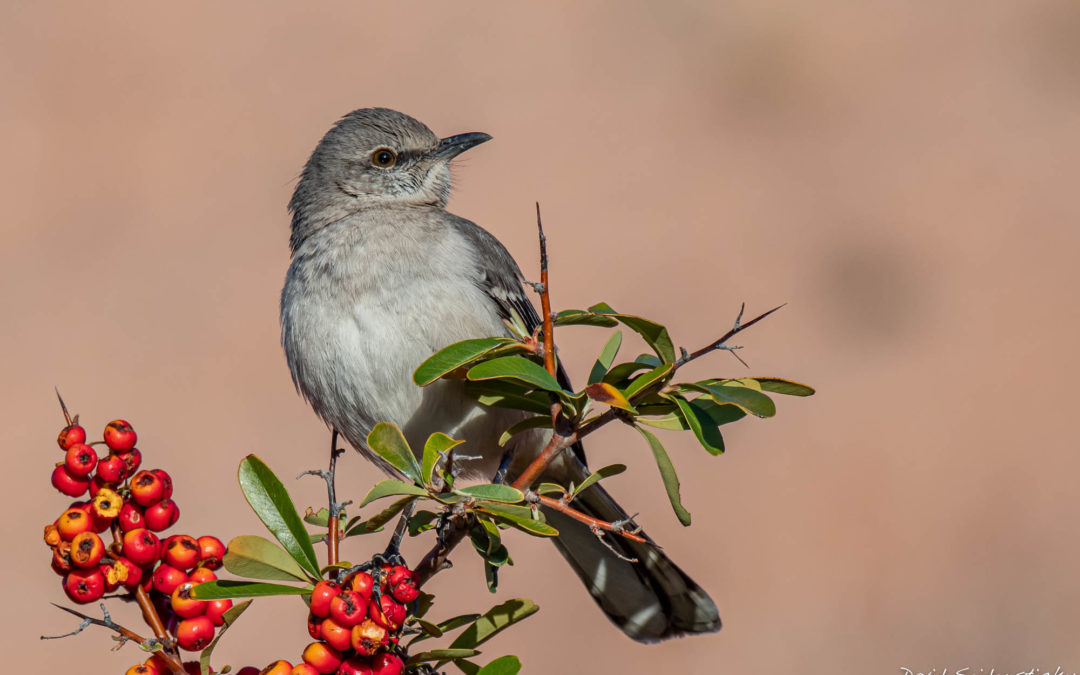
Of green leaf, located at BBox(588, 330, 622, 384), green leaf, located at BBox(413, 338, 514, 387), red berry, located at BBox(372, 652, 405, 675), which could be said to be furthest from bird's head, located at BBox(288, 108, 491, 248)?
red berry, located at BBox(372, 652, 405, 675)


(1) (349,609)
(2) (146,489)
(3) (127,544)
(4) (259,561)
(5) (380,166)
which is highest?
(5) (380,166)

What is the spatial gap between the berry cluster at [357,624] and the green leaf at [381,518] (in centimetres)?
18

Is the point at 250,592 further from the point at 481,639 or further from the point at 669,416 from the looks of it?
the point at 669,416

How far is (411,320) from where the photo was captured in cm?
397

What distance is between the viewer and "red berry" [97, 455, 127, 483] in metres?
2.24

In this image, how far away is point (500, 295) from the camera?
450 centimetres

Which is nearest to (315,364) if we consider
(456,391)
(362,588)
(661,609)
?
(456,391)

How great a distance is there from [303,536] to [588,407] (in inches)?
31.1

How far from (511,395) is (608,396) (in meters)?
0.45

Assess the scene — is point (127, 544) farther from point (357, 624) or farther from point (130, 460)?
point (357, 624)

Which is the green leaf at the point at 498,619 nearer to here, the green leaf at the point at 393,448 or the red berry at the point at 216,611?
the green leaf at the point at 393,448

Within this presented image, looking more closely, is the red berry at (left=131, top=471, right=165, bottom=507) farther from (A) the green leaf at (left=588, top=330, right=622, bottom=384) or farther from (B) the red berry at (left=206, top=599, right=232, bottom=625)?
(A) the green leaf at (left=588, top=330, right=622, bottom=384)

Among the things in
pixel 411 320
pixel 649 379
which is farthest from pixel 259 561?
pixel 411 320

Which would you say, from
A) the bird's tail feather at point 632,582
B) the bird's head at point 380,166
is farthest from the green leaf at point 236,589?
the bird's head at point 380,166
